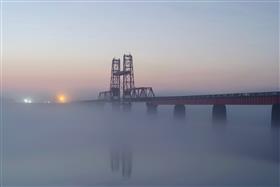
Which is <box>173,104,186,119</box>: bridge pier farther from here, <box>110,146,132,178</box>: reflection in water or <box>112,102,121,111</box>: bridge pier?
<box>110,146,132,178</box>: reflection in water

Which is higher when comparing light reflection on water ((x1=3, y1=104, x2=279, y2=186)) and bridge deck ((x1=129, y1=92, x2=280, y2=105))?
bridge deck ((x1=129, y1=92, x2=280, y2=105))

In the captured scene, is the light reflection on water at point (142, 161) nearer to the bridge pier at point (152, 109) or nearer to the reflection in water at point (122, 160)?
the reflection in water at point (122, 160)

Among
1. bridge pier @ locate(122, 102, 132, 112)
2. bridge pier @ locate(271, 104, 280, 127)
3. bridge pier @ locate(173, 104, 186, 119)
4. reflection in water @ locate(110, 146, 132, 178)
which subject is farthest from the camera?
bridge pier @ locate(122, 102, 132, 112)

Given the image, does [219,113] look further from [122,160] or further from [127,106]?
[127,106]


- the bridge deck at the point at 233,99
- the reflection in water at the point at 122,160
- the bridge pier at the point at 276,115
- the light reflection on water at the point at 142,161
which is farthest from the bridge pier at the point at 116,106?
the reflection in water at the point at 122,160

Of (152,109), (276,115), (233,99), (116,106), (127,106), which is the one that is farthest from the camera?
(116,106)

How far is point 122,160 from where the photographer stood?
57.2 feet

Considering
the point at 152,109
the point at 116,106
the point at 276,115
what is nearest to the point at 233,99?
the point at 276,115

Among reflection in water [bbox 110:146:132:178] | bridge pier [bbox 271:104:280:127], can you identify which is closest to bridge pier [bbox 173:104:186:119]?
bridge pier [bbox 271:104:280:127]

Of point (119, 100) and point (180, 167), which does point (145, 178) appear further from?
point (119, 100)

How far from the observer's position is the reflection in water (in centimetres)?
1473

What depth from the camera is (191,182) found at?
41.7ft

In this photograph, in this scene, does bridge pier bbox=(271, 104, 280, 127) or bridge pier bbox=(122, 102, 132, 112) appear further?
bridge pier bbox=(122, 102, 132, 112)

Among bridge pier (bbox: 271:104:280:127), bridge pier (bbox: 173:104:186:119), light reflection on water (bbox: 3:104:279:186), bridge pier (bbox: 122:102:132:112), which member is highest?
bridge pier (bbox: 122:102:132:112)
